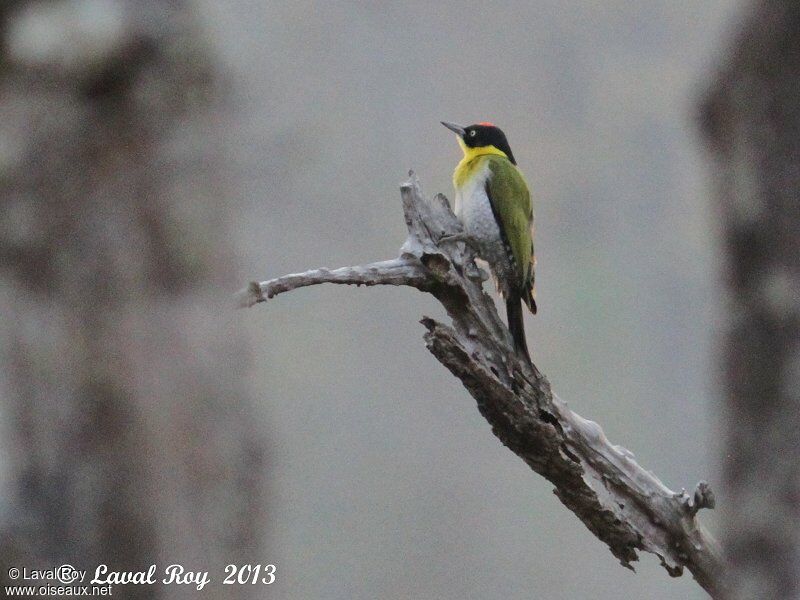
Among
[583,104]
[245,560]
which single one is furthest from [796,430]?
[583,104]

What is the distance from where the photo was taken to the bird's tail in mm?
5454

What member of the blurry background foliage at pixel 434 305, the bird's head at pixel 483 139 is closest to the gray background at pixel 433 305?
the blurry background foliage at pixel 434 305

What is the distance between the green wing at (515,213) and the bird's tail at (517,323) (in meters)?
0.07

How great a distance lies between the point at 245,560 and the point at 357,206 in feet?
146

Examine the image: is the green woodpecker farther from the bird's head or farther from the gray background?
the gray background

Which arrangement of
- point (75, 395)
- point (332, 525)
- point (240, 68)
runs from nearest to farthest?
point (75, 395), point (240, 68), point (332, 525)

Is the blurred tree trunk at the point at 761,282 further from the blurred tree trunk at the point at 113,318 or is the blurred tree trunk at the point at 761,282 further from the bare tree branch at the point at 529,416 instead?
the bare tree branch at the point at 529,416

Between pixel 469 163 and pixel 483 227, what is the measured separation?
1072 millimetres

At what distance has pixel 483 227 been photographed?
616 cm

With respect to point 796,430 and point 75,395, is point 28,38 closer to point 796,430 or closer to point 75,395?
point 75,395

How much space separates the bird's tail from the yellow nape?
83cm

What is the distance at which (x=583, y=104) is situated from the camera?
183ft

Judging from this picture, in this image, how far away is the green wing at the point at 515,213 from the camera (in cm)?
644

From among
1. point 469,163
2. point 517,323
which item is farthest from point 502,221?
point 517,323
